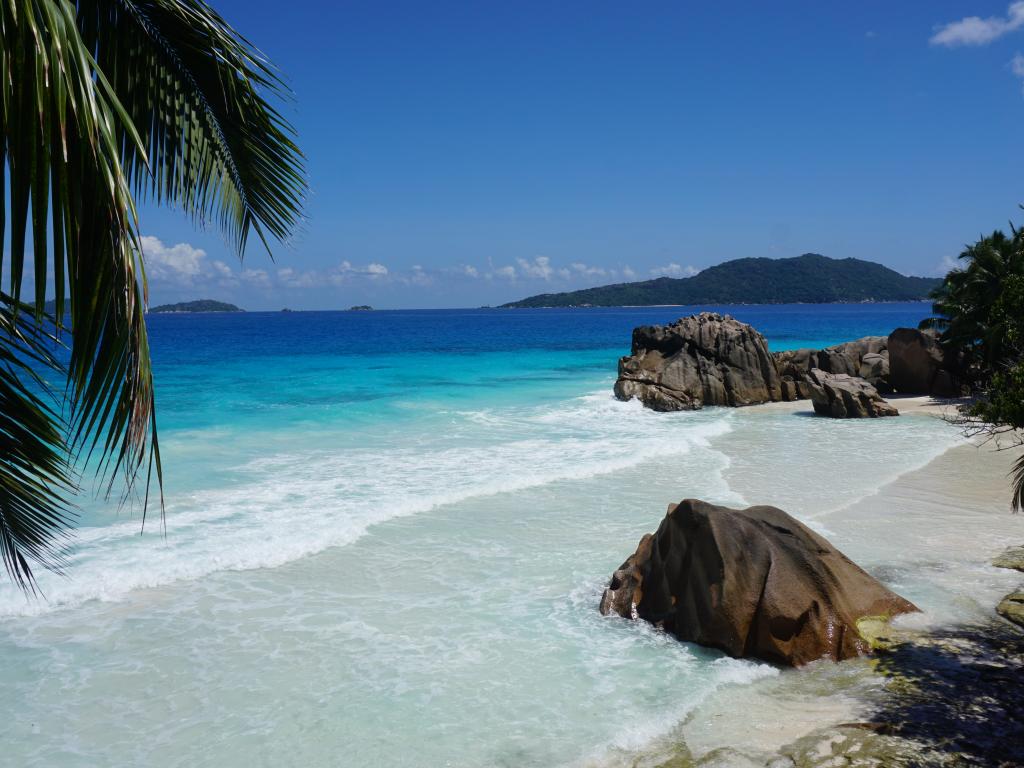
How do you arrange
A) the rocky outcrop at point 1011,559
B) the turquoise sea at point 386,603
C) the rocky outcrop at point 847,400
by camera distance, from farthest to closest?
the rocky outcrop at point 847,400 < the rocky outcrop at point 1011,559 < the turquoise sea at point 386,603

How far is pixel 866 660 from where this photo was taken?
25.5 ft

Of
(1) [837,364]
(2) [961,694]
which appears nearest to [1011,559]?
(2) [961,694]

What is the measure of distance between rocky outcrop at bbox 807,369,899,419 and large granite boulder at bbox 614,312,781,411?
417 cm

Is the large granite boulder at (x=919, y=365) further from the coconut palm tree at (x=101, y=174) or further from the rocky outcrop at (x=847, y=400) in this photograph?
the coconut palm tree at (x=101, y=174)

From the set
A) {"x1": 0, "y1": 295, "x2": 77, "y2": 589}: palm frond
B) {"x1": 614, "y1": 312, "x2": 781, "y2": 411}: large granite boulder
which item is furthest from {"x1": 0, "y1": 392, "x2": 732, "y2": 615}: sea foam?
{"x1": 0, "y1": 295, "x2": 77, "y2": 589}: palm frond

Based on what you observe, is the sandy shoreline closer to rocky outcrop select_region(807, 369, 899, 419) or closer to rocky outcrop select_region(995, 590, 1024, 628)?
rocky outcrop select_region(995, 590, 1024, 628)

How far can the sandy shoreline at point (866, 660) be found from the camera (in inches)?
248

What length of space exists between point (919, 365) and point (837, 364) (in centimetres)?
351

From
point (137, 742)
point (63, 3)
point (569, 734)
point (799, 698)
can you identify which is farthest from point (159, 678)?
point (63, 3)

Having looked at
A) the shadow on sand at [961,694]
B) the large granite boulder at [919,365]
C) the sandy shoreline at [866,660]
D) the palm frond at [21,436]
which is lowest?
the sandy shoreline at [866,660]

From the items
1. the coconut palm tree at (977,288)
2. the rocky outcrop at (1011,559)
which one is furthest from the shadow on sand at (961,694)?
the coconut palm tree at (977,288)

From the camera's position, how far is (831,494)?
50.5 feet

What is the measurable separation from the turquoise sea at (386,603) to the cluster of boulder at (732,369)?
7753 mm

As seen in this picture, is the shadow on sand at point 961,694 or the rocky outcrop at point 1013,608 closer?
the shadow on sand at point 961,694
